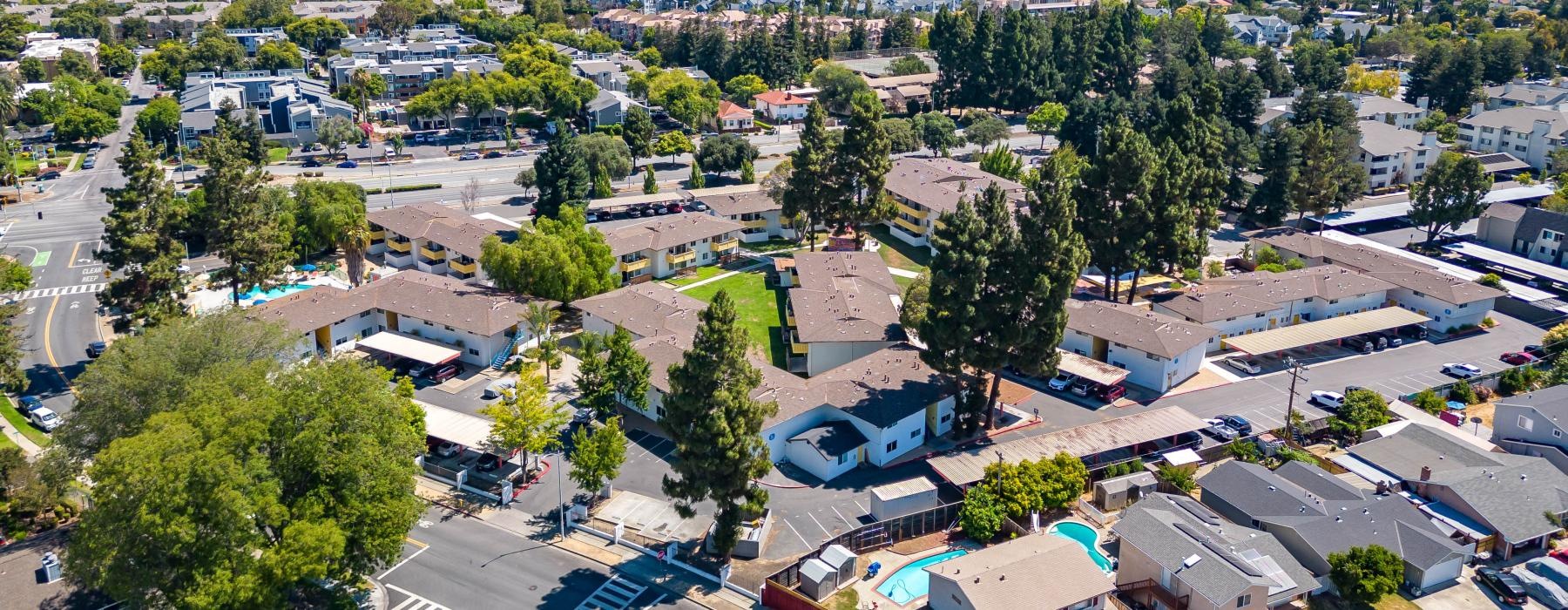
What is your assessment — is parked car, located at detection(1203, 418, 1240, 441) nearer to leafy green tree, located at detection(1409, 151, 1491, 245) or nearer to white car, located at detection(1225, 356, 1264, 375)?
white car, located at detection(1225, 356, 1264, 375)

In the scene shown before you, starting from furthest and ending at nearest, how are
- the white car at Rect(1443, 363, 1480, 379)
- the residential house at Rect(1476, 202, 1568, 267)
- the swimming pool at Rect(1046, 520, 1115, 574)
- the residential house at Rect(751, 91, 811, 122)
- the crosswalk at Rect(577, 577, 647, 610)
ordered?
the residential house at Rect(751, 91, 811, 122)
the residential house at Rect(1476, 202, 1568, 267)
the white car at Rect(1443, 363, 1480, 379)
the swimming pool at Rect(1046, 520, 1115, 574)
the crosswalk at Rect(577, 577, 647, 610)

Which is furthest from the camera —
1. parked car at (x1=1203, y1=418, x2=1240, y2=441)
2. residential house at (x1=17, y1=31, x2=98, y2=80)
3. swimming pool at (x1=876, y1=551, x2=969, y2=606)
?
residential house at (x1=17, y1=31, x2=98, y2=80)

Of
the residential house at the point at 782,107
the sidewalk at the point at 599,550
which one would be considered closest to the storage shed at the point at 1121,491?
the sidewalk at the point at 599,550

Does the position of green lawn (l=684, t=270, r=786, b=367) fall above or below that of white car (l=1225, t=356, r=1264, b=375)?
above

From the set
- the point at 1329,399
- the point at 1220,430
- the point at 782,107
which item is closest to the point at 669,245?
the point at 1220,430

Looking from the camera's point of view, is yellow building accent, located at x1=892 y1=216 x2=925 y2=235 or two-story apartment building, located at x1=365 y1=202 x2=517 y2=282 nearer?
two-story apartment building, located at x1=365 y1=202 x2=517 y2=282

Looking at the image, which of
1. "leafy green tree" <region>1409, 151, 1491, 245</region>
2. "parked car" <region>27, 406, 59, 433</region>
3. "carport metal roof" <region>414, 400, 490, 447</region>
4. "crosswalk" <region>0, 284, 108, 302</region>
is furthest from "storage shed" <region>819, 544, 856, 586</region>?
"leafy green tree" <region>1409, 151, 1491, 245</region>

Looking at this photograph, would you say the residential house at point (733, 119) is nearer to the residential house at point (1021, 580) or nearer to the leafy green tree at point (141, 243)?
the leafy green tree at point (141, 243)

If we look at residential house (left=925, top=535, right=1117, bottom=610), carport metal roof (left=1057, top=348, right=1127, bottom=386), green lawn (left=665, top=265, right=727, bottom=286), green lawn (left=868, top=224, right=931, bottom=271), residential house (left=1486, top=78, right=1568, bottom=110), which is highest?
residential house (left=1486, top=78, right=1568, bottom=110)

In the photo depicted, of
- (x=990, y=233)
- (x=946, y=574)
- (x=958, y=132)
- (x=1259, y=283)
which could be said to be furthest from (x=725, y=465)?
(x=958, y=132)
